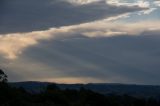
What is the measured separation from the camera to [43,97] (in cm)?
8650

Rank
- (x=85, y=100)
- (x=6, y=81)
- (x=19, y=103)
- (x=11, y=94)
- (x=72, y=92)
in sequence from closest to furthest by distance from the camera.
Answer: (x=19, y=103) < (x=11, y=94) < (x=85, y=100) < (x=6, y=81) < (x=72, y=92)

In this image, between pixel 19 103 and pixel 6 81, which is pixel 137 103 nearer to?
pixel 6 81

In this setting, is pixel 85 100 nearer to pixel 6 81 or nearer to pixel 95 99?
pixel 95 99

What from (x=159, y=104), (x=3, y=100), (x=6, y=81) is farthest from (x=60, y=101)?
(x=159, y=104)

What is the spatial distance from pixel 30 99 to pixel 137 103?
27640 millimetres

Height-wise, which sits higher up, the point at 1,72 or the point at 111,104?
the point at 1,72

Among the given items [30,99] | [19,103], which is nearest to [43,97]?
[30,99]

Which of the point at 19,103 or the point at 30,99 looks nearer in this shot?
the point at 19,103

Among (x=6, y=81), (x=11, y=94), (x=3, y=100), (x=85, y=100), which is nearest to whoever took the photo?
(x=3, y=100)

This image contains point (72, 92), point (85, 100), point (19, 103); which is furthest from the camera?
point (72, 92)

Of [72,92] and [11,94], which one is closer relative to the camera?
[11,94]

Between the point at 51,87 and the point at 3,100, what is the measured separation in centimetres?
3542

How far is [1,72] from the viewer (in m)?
97.3

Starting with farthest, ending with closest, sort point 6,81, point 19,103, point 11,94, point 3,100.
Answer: point 6,81 → point 11,94 → point 3,100 → point 19,103
